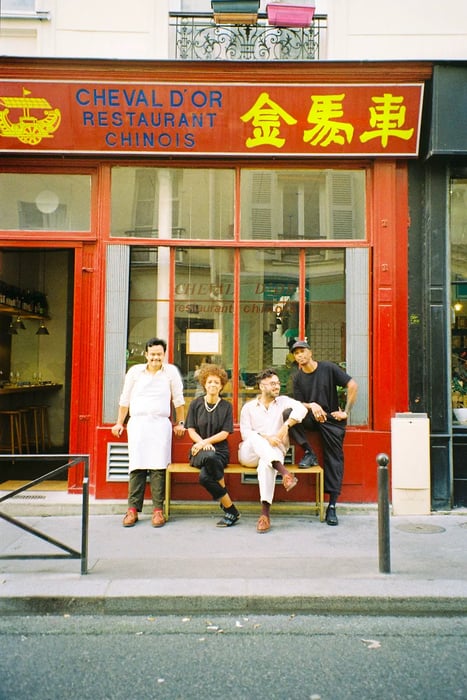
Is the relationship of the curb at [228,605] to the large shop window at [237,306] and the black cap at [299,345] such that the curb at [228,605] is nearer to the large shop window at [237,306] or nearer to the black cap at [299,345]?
the black cap at [299,345]

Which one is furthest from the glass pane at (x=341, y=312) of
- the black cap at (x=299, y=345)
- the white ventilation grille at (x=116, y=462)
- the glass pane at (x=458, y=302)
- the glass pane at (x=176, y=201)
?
the white ventilation grille at (x=116, y=462)

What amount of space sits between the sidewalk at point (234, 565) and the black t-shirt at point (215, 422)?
2.67 ft

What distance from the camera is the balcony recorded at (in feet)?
24.2

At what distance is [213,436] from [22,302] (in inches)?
241

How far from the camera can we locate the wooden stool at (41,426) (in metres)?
11.0

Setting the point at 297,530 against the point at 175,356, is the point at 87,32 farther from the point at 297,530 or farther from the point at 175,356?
the point at 297,530

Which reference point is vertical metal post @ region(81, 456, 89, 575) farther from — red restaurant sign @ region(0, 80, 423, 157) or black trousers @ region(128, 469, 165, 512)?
red restaurant sign @ region(0, 80, 423, 157)

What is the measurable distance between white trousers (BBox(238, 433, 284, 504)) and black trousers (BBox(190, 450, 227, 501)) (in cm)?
38

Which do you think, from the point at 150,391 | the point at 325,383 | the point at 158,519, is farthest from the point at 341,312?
the point at 158,519

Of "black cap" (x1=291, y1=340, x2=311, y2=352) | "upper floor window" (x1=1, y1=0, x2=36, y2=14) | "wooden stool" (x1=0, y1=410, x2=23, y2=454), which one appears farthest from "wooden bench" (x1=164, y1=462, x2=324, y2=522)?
"upper floor window" (x1=1, y1=0, x2=36, y2=14)

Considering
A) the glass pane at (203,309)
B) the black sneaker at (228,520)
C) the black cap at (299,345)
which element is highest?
the glass pane at (203,309)

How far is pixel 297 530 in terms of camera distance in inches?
252

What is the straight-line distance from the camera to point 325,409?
6.93m

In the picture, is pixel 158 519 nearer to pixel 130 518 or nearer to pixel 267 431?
pixel 130 518
